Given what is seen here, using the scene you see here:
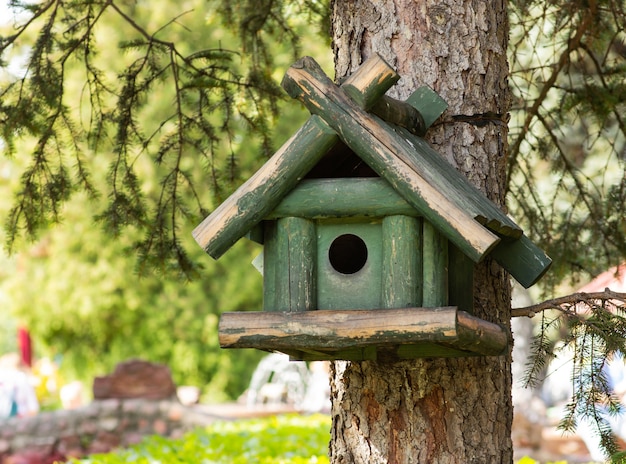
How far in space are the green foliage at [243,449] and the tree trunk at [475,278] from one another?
1.85m

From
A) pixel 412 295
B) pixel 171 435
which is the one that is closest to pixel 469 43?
pixel 412 295

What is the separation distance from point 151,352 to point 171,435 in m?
7.48

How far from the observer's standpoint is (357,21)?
2.99 m

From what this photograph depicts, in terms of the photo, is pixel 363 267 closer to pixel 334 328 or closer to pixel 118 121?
pixel 334 328

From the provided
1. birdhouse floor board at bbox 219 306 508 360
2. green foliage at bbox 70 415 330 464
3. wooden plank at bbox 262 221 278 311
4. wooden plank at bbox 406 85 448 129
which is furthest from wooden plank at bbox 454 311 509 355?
green foliage at bbox 70 415 330 464

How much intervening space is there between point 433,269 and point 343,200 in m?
0.31

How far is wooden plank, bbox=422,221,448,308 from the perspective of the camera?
2375mm

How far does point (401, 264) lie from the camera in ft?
7.79

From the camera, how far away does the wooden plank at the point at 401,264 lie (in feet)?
7.77

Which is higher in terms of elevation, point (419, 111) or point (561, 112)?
point (561, 112)

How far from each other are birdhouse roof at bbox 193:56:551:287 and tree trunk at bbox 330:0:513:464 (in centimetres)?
36

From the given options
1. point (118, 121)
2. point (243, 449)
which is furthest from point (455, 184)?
point (243, 449)

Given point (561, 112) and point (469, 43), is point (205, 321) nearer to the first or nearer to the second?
point (561, 112)

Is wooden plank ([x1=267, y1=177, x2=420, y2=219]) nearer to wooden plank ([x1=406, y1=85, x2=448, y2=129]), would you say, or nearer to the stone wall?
wooden plank ([x1=406, y1=85, x2=448, y2=129])
